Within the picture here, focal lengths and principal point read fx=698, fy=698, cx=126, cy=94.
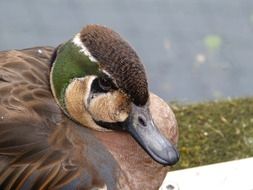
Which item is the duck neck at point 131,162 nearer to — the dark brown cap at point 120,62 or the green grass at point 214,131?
the dark brown cap at point 120,62

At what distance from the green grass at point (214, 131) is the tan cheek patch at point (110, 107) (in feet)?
2.90

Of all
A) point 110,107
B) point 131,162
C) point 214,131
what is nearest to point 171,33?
point 214,131

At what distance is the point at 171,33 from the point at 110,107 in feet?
6.76

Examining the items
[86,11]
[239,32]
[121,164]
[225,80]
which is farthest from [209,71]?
[121,164]

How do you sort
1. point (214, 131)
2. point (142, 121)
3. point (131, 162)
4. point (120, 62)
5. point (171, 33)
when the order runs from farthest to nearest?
point (171, 33) < point (214, 131) < point (131, 162) < point (142, 121) < point (120, 62)

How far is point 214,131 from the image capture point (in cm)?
294

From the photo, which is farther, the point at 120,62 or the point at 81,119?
the point at 81,119

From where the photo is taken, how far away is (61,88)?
6.51 feet

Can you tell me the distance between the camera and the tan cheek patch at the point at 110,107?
1.86 metres

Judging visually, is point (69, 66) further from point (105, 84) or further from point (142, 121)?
point (142, 121)

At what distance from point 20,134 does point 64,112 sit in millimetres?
156

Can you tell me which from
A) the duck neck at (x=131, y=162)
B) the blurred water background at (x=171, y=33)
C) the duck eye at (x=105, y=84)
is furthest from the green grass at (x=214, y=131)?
the duck eye at (x=105, y=84)

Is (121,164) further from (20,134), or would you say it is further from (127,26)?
(127,26)

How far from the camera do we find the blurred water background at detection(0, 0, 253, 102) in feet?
12.2
